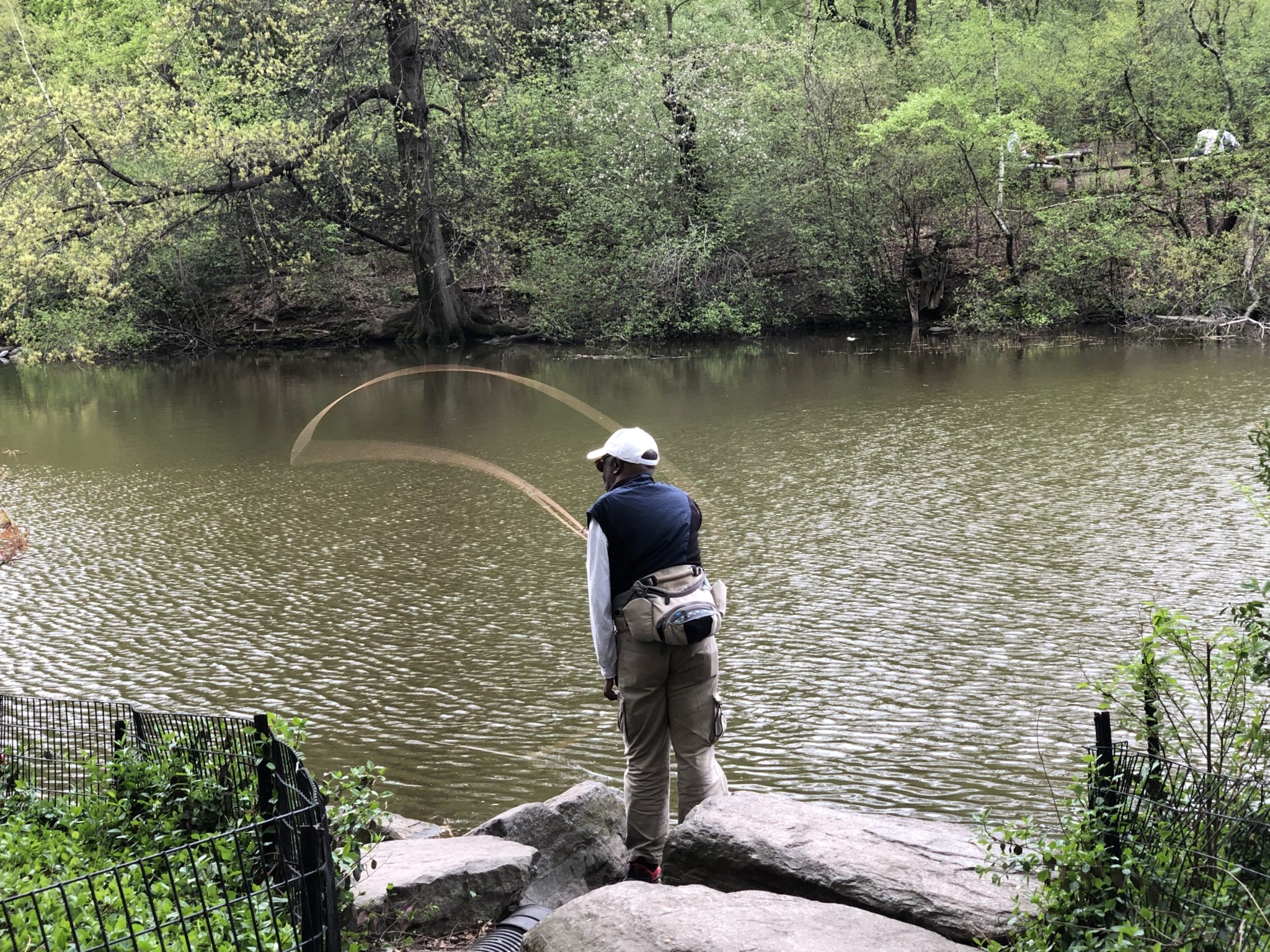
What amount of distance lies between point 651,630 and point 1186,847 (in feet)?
6.48

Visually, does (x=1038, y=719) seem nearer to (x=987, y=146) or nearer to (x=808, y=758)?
(x=808, y=758)

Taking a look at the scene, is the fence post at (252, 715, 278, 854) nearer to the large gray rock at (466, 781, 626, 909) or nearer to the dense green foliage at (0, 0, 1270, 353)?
the large gray rock at (466, 781, 626, 909)

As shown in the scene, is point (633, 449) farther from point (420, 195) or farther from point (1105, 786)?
point (420, 195)

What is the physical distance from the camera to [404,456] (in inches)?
635

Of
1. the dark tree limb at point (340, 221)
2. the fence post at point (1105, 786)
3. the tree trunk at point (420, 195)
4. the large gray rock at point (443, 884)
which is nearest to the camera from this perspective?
the fence post at point (1105, 786)

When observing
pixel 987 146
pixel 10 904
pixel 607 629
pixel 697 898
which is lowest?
pixel 697 898

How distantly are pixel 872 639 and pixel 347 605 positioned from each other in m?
4.14

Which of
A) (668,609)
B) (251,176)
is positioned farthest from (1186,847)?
(251,176)

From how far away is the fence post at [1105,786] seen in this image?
303 cm

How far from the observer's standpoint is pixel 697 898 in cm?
361

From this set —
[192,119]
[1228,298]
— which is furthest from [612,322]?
[1228,298]

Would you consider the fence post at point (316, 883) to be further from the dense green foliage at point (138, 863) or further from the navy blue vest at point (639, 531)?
the navy blue vest at point (639, 531)

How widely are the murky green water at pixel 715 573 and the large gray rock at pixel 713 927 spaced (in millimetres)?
2323

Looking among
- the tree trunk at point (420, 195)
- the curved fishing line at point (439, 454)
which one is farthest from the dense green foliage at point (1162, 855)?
the tree trunk at point (420, 195)
